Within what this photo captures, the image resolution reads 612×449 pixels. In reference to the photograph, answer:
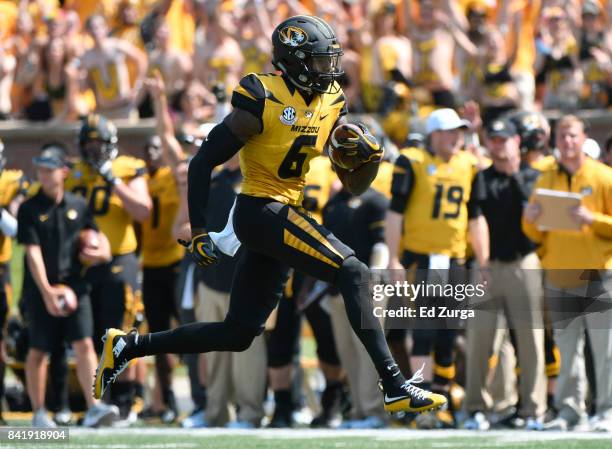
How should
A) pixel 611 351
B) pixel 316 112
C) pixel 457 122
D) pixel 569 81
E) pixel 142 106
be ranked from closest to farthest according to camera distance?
pixel 316 112 → pixel 611 351 → pixel 457 122 → pixel 569 81 → pixel 142 106

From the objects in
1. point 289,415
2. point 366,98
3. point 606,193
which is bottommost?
point 289,415

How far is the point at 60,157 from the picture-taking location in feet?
32.1

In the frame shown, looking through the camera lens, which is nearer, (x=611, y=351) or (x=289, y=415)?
(x=611, y=351)

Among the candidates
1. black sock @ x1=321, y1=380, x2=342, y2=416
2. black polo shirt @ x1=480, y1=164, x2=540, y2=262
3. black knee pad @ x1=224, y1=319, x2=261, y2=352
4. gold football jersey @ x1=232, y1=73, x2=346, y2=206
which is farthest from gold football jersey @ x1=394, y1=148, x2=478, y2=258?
black knee pad @ x1=224, y1=319, x2=261, y2=352

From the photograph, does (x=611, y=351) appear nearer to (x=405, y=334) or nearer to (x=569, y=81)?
(x=405, y=334)

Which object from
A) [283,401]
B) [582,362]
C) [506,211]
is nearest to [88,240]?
[283,401]

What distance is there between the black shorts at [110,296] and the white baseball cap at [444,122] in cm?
227

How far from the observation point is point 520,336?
9.59m

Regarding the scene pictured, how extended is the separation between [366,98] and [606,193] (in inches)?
189

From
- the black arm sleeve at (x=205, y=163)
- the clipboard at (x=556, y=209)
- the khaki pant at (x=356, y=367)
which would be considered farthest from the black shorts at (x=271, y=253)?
the khaki pant at (x=356, y=367)

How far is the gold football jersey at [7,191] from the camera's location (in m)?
10.4

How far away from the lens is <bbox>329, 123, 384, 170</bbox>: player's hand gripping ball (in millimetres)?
6996

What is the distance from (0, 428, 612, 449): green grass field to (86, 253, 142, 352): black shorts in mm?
832

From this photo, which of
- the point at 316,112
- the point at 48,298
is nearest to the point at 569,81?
the point at 48,298
